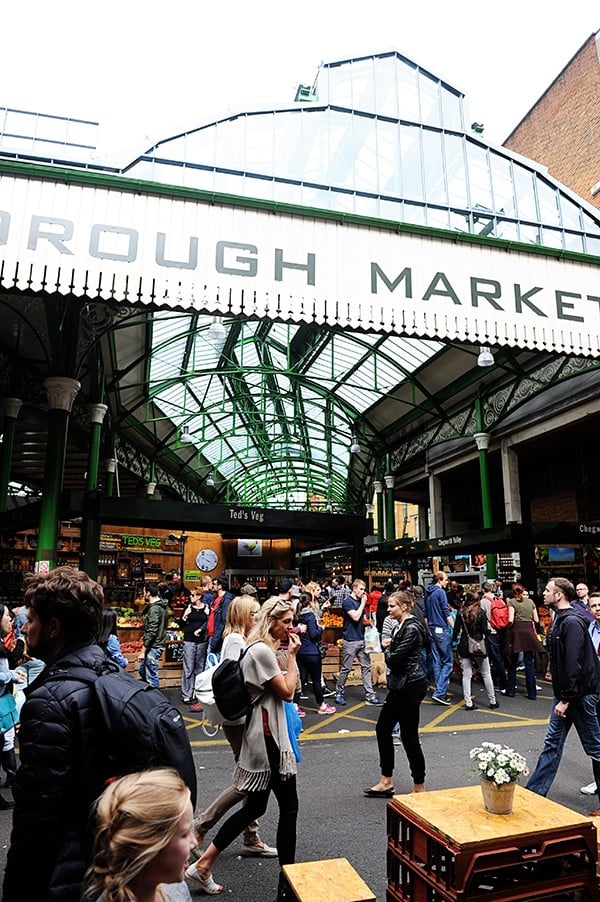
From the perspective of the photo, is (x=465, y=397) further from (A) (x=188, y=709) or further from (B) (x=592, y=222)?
(A) (x=188, y=709)

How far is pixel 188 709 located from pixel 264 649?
5.30 metres

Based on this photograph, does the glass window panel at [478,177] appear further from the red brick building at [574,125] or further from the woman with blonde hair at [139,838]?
the woman with blonde hair at [139,838]

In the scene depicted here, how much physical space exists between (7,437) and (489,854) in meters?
11.8

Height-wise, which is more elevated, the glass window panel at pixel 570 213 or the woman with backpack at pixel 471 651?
the glass window panel at pixel 570 213

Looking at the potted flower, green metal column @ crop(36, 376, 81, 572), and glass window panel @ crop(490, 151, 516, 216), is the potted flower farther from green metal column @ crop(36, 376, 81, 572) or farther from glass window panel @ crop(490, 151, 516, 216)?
glass window panel @ crop(490, 151, 516, 216)

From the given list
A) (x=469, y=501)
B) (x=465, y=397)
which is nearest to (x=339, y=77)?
(x=465, y=397)

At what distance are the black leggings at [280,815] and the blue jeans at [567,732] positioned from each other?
1982 millimetres

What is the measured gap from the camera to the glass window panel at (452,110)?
43.2ft

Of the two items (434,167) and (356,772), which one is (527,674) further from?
(434,167)

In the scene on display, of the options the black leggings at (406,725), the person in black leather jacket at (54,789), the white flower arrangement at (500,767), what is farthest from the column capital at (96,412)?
the person in black leather jacket at (54,789)

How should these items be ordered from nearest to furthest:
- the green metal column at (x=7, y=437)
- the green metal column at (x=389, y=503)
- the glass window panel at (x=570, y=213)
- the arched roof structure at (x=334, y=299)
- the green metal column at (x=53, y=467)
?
the arched roof structure at (x=334, y=299), the green metal column at (x=53, y=467), the green metal column at (x=7, y=437), the glass window panel at (x=570, y=213), the green metal column at (x=389, y=503)

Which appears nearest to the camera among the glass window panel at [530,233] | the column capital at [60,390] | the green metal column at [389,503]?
the column capital at [60,390]

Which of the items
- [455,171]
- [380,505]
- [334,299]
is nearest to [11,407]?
[334,299]

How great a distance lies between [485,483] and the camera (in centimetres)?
1641
